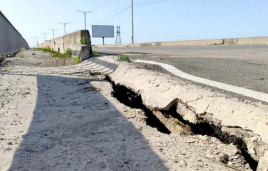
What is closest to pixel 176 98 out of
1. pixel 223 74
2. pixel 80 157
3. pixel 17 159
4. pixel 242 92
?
pixel 242 92

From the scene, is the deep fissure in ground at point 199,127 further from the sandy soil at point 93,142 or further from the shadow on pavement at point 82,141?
the shadow on pavement at point 82,141

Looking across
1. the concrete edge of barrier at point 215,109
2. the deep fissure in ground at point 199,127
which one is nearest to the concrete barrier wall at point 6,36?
the deep fissure in ground at point 199,127

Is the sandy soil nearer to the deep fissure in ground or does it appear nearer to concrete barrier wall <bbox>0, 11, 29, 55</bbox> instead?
the deep fissure in ground

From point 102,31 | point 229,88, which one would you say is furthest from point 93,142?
point 102,31

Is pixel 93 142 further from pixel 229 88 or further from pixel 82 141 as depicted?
pixel 229 88

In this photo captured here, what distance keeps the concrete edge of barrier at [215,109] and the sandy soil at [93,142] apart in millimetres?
93

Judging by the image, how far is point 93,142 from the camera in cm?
162

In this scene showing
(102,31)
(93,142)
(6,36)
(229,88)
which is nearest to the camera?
(93,142)

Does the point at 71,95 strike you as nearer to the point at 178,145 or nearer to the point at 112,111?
the point at 112,111

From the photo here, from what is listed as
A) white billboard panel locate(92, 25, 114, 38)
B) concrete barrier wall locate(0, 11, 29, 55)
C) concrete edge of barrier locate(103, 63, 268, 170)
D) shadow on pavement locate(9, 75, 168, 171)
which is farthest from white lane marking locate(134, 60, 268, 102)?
white billboard panel locate(92, 25, 114, 38)

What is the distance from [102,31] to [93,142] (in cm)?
6737

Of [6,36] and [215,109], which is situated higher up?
[6,36]

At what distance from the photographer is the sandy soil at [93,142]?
1328mm

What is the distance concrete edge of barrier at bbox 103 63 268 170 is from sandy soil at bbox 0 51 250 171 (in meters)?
0.09
